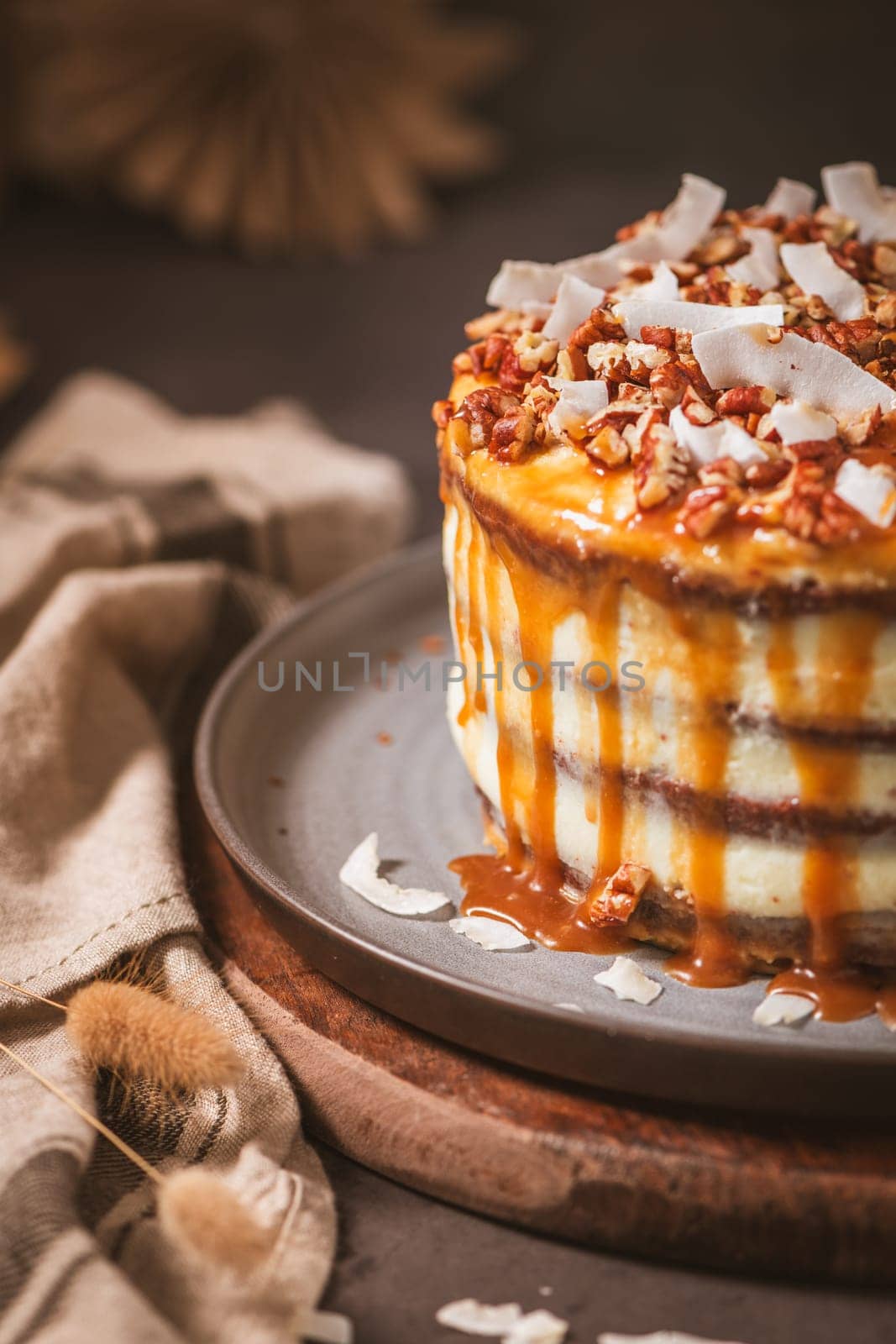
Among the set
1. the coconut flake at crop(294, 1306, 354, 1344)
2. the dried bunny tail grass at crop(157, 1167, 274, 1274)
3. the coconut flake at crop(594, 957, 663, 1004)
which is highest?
the dried bunny tail grass at crop(157, 1167, 274, 1274)

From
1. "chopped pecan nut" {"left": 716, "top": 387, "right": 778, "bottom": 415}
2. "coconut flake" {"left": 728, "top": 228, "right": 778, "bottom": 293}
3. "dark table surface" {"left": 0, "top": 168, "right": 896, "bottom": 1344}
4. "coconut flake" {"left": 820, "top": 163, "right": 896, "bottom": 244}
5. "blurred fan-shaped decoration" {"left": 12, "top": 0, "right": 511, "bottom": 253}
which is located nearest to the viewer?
"chopped pecan nut" {"left": 716, "top": 387, "right": 778, "bottom": 415}

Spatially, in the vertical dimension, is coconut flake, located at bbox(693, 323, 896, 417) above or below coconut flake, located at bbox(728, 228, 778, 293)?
below

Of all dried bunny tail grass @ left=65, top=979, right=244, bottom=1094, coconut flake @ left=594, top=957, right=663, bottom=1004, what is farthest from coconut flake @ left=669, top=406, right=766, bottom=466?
dried bunny tail grass @ left=65, top=979, right=244, bottom=1094

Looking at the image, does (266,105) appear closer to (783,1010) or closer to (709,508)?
(709,508)

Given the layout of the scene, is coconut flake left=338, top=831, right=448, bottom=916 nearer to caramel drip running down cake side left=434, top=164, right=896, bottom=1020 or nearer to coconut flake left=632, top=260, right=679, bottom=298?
caramel drip running down cake side left=434, top=164, right=896, bottom=1020

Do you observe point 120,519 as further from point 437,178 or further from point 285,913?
point 437,178

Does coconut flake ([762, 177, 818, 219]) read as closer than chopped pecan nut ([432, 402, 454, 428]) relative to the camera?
No
